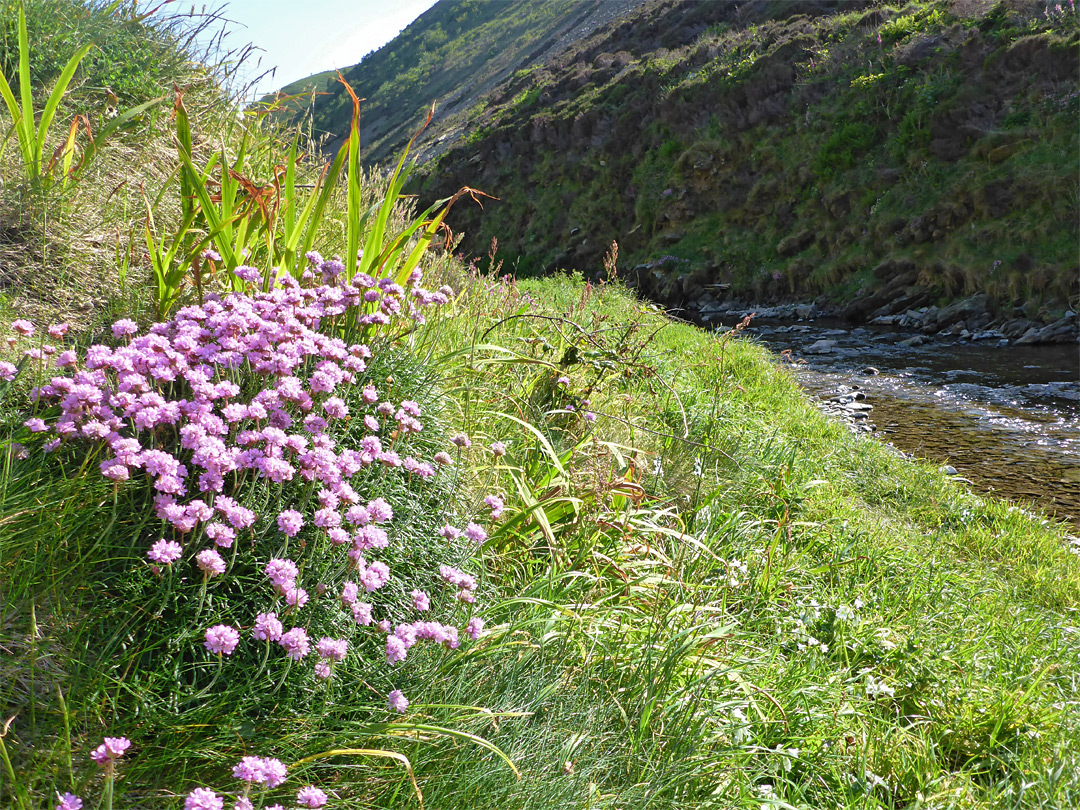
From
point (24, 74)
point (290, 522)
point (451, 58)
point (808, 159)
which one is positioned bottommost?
point (808, 159)

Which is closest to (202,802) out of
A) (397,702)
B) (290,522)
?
(397,702)

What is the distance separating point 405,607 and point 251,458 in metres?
0.63

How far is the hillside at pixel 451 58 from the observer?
47.8 metres

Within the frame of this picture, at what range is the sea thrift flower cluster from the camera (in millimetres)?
1433

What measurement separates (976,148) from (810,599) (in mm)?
15846

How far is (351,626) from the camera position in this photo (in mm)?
1640

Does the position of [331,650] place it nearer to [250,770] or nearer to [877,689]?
[250,770]

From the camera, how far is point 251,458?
1.56 meters

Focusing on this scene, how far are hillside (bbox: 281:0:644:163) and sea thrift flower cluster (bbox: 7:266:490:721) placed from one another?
39.7m

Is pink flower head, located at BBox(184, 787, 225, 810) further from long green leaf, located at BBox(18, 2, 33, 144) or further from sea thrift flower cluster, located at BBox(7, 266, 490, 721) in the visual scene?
long green leaf, located at BBox(18, 2, 33, 144)

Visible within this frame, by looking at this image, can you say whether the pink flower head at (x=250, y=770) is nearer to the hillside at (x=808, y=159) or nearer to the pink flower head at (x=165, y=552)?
the pink flower head at (x=165, y=552)

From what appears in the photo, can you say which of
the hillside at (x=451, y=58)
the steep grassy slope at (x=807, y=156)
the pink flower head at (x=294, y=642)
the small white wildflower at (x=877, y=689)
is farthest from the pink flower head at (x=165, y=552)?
the hillside at (x=451, y=58)

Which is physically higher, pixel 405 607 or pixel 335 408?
pixel 335 408

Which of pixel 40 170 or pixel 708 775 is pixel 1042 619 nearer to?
pixel 708 775
